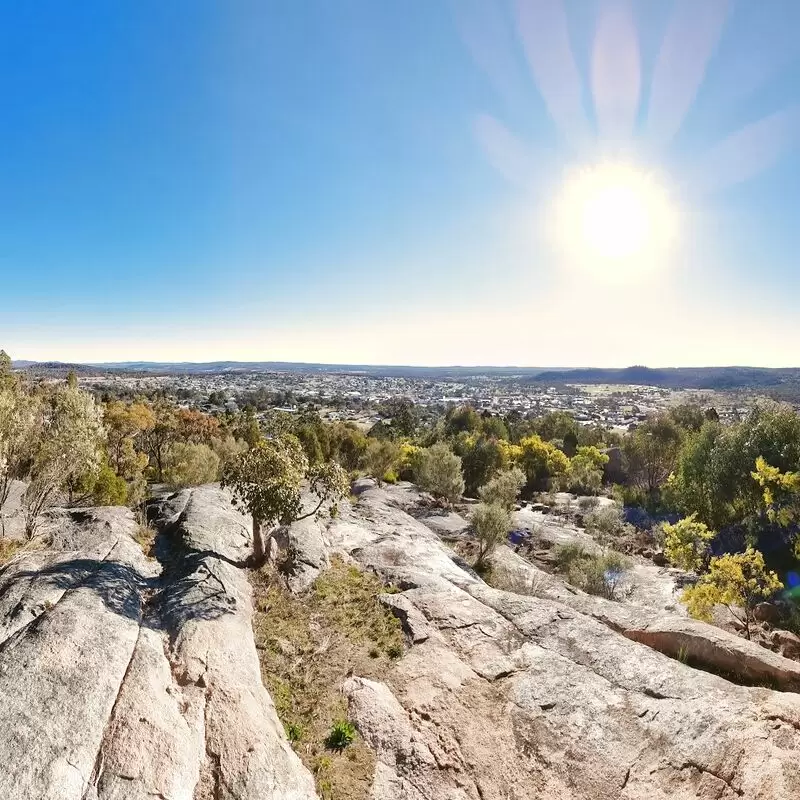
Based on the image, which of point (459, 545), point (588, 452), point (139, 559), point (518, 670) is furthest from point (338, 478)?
point (588, 452)

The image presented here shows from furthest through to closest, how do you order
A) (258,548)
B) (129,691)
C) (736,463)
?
(736,463)
(258,548)
(129,691)

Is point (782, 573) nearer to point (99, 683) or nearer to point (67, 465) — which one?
point (99, 683)

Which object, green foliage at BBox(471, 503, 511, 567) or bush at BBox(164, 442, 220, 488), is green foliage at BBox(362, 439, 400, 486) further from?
green foliage at BBox(471, 503, 511, 567)

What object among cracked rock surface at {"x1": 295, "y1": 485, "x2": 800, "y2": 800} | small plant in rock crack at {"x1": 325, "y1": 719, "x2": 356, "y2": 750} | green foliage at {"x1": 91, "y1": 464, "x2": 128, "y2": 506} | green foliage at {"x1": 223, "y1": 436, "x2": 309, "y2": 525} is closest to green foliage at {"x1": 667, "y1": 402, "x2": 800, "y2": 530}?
cracked rock surface at {"x1": 295, "y1": 485, "x2": 800, "y2": 800}

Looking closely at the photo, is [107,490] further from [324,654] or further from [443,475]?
[443,475]


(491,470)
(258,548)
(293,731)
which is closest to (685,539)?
(293,731)

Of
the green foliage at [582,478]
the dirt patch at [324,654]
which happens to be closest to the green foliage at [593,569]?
the dirt patch at [324,654]

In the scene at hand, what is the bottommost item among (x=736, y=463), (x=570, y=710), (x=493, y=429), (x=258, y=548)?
(x=493, y=429)
